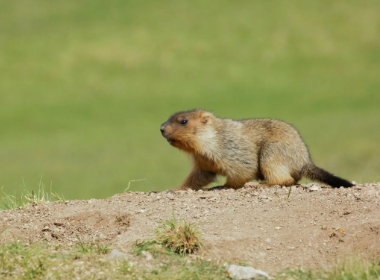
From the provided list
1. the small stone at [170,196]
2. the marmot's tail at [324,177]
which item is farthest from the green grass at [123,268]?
the marmot's tail at [324,177]

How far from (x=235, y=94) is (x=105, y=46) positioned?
7.98 meters

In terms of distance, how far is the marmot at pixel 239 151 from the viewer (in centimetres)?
962

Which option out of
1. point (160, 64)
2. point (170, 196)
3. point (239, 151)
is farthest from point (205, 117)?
point (160, 64)

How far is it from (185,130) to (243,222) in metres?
2.83

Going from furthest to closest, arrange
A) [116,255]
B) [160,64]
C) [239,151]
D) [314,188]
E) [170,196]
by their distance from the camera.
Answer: [160,64]
[239,151]
[314,188]
[170,196]
[116,255]

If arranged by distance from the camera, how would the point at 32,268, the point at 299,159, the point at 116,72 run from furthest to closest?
1. the point at 116,72
2. the point at 299,159
3. the point at 32,268

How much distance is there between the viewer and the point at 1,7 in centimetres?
4325

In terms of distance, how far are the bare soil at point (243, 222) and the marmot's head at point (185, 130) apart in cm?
128

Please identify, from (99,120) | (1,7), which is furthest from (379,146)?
(1,7)

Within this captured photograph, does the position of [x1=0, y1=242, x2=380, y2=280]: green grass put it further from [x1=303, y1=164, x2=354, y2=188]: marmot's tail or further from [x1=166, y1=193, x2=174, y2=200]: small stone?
[x1=303, y1=164, x2=354, y2=188]: marmot's tail

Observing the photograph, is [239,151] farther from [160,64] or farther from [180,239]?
[160,64]

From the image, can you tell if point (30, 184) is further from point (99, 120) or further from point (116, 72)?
point (116, 72)

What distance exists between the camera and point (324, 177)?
950 centimetres

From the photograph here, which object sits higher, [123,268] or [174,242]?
[174,242]
